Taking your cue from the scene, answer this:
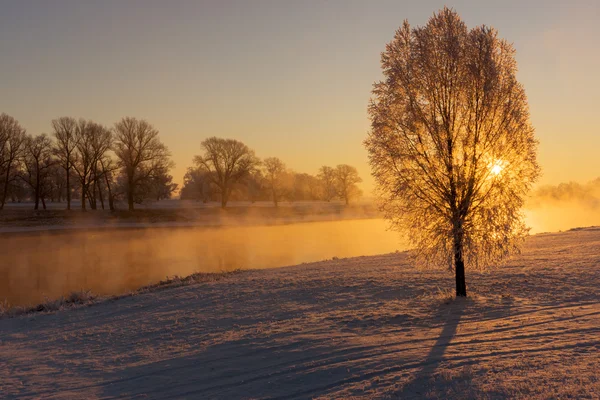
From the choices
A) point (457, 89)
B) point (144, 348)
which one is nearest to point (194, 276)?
point (144, 348)

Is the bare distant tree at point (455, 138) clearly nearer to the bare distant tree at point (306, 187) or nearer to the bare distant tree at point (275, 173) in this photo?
the bare distant tree at point (275, 173)

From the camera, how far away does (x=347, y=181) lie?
433 ft

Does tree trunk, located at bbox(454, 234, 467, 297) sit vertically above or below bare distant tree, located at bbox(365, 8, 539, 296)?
below

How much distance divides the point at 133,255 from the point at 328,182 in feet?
357

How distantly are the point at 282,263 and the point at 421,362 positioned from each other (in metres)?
19.6

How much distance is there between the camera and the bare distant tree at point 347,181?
421 feet

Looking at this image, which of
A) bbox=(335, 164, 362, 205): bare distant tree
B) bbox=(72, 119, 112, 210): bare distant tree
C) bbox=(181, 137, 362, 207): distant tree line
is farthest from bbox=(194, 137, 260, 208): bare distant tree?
bbox=(335, 164, 362, 205): bare distant tree

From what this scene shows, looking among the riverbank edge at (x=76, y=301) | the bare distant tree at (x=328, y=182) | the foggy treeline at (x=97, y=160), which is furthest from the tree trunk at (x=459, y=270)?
the bare distant tree at (x=328, y=182)

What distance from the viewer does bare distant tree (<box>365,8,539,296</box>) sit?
A: 1159cm

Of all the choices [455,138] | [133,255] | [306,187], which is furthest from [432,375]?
[306,187]

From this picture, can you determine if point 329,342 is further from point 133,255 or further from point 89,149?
point 89,149

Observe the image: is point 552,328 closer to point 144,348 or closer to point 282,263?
point 144,348

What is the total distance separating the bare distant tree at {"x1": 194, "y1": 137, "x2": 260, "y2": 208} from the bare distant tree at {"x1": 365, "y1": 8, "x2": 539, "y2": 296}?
2668 inches

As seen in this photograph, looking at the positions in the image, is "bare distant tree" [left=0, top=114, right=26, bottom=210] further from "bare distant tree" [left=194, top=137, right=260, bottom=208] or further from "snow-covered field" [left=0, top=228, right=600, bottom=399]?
"snow-covered field" [left=0, top=228, right=600, bottom=399]
